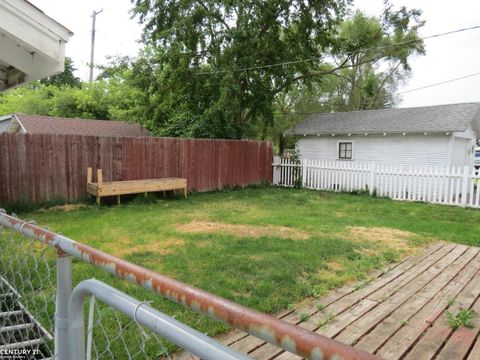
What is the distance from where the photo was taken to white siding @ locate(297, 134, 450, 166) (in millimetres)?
12391

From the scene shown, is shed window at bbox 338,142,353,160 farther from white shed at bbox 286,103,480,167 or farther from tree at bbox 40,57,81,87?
tree at bbox 40,57,81,87

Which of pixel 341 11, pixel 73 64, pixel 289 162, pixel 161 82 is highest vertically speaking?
pixel 73 64

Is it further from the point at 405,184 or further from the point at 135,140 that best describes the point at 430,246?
the point at 135,140

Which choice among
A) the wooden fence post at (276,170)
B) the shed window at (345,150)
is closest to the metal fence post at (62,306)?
the wooden fence post at (276,170)

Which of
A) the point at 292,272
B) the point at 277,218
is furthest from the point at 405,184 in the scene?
the point at 292,272

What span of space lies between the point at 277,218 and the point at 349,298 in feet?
13.2

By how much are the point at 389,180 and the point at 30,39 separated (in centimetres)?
1106

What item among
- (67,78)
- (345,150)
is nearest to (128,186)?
(345,150)

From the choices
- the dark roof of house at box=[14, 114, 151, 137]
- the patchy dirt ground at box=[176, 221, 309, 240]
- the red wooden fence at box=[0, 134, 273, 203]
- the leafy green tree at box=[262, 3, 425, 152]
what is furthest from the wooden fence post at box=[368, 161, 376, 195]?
the dark roof of house at box=[14, 114, 151, 137]

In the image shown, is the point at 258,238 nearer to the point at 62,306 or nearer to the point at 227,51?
the point at 62,306

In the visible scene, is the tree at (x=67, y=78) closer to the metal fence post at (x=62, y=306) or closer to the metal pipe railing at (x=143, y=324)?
the metal fence post at (x=62, y=306)

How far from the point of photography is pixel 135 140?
32.3 ft

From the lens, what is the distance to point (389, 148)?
13.6 m

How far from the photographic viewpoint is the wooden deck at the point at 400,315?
2.66 metres
